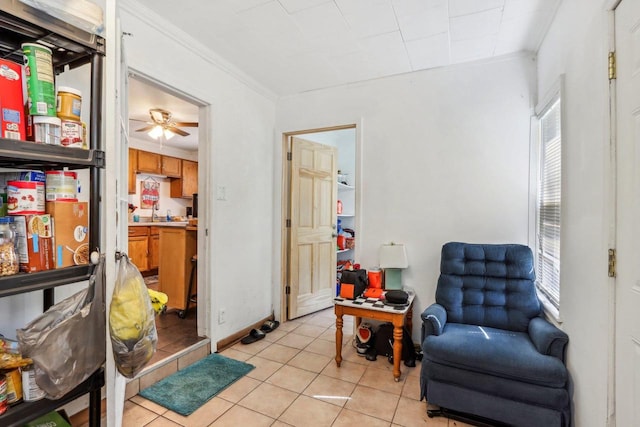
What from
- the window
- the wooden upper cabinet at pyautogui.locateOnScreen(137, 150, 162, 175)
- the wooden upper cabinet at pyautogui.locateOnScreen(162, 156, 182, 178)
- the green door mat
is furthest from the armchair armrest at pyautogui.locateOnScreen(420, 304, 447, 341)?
the wooden upper cabinet at pyautogui.locateOnScreen(162, 156, 182, 178)

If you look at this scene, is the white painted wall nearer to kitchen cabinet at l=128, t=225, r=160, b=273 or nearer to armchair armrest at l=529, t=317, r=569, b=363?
armchair armrest at l=529, t=317, r=569, b=363

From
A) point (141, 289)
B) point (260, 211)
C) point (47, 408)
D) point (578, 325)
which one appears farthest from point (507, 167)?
point (47, 408)

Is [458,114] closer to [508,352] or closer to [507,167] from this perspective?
[507,167]

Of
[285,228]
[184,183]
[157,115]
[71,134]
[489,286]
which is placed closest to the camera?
[71,134]

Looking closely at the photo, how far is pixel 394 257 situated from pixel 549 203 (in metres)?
1.21

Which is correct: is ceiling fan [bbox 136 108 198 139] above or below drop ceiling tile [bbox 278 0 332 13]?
below

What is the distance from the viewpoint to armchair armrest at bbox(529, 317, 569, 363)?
5.51ft

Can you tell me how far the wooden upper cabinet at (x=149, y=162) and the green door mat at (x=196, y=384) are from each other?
411 cm

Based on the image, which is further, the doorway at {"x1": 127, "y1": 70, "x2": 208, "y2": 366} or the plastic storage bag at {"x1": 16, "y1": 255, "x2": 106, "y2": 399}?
the doorway at {"x1": 127, "y1": 70, "x2": 208, "y2": 366}

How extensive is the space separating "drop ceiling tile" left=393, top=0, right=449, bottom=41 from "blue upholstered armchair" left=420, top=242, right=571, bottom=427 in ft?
5.31

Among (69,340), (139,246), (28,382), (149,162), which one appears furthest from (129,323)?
(149,162)

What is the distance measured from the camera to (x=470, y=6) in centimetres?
193

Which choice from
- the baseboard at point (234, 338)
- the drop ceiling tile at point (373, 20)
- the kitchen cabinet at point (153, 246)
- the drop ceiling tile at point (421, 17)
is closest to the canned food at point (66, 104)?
the drop ceiling tile at point (373, 20)

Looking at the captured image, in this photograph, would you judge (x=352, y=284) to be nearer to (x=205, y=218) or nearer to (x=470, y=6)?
(x=205, y=218)
